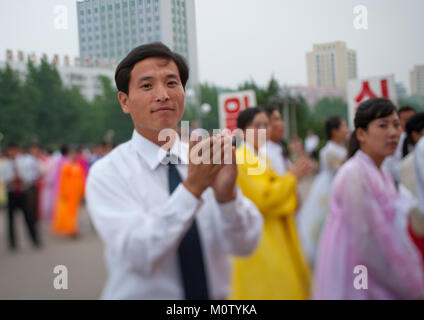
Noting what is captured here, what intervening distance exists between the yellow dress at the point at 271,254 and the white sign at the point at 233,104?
0.31 meters

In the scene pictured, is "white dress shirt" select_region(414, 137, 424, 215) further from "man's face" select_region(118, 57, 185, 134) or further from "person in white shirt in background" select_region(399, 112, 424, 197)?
"man's face" select_region(118, 57, 185, 134)

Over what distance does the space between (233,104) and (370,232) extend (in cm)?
72

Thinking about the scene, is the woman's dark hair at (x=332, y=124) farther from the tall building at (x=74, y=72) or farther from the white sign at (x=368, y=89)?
the tall building at (x=74, y=72)

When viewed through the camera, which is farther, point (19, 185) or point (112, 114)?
point (19, 185)

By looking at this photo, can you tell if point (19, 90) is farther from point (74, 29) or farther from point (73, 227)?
point (73, 227)

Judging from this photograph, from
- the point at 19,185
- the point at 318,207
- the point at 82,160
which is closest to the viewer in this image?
the point at 318,207

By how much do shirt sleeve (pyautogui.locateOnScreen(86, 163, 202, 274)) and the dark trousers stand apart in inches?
166

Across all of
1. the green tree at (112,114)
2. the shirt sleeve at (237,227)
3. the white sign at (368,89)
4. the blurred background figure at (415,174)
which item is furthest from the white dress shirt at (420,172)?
the green tree at (112,114)

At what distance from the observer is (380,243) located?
5.33 ft

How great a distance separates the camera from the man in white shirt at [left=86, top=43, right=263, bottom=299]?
1086 mm

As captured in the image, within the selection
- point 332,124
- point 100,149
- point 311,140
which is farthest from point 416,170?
point 311,140

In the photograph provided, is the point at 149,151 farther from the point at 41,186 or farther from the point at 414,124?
the point at 41,186

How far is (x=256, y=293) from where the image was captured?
7.25ft

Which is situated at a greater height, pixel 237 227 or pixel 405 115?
pixel 405 115
